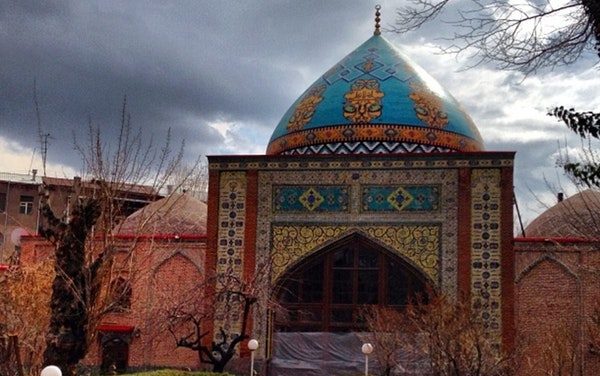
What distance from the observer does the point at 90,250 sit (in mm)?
9508

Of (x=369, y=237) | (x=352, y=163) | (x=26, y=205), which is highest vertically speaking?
(x=26, y=205)

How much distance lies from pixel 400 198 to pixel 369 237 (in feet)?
3.09

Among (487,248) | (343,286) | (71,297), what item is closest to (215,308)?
(343,286)

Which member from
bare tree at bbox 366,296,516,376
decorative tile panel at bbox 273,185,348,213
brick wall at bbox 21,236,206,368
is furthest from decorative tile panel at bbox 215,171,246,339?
bare tree at bbox 366,296,516,376

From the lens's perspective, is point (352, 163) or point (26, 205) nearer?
point (352, 163)

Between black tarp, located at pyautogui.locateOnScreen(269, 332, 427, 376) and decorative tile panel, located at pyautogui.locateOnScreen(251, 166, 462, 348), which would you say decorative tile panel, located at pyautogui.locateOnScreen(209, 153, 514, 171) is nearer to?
decorative tile panel, located at pyautogui.locateOnScreen(251, 166, 462, 348)

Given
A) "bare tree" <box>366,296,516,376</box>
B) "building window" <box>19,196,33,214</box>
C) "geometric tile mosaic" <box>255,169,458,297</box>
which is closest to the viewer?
"bare tree" <box>366,296,516,376</box>

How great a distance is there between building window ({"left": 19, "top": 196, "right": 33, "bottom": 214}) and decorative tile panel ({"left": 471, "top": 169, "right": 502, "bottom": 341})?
26.9 meters

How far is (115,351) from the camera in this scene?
16875 millimetres

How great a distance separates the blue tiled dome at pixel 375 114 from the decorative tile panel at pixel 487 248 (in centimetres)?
266

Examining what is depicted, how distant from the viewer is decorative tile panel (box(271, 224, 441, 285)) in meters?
15.2

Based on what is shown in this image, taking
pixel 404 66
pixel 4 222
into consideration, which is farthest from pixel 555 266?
pixel 4 222

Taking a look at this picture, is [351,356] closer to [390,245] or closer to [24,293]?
[390,245]

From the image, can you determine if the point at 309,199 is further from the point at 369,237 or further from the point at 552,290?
the point at 552,290
